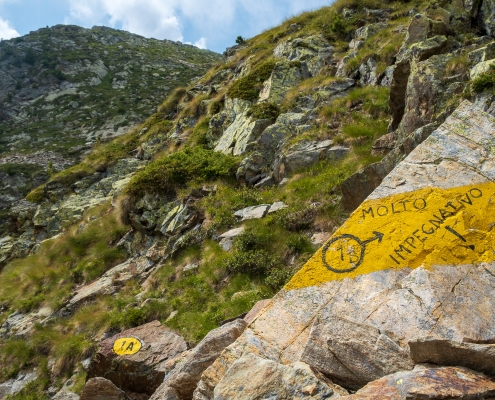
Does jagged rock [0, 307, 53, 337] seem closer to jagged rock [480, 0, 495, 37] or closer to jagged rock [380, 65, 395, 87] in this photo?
jagged rock [380, 65, 395, 87]

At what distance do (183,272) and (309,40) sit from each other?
45.8 feet

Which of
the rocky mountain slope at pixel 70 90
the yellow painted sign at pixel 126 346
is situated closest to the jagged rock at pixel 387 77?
the yellow painted sign at pixel 126 346

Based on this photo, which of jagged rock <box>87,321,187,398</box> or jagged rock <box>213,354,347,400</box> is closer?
jagged rock <box>213,354,347,400</box>

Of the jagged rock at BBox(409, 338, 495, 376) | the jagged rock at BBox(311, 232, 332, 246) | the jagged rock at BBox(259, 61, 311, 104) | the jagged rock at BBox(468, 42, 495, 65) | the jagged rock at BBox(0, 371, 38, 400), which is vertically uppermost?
the jagged rock at BBox(259, 61, 311, 104)

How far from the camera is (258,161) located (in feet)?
39.6

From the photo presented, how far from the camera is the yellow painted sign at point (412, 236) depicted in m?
4.12

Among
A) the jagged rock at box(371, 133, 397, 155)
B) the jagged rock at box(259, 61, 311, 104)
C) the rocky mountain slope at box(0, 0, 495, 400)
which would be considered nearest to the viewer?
the rocky mountain slope at box(0, 0, 495, 400)

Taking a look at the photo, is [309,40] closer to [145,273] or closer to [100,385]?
[145,273]

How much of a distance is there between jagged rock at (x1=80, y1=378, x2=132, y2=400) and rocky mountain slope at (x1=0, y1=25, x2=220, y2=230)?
2225 cm

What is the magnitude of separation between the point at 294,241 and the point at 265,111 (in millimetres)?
7034

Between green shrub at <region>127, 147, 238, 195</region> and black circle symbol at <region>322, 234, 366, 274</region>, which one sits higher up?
green shrub at <region>127, 147, 238, 195</region>

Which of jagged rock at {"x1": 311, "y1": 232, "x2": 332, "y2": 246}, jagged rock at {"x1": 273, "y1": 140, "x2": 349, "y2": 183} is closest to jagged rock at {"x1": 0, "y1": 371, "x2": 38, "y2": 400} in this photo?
jagged rock at {"x1": 311, "y1": 232, "x2": 332, "y2": 246}

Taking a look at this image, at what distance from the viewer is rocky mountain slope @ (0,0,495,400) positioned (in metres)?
3.57

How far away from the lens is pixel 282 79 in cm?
1620
